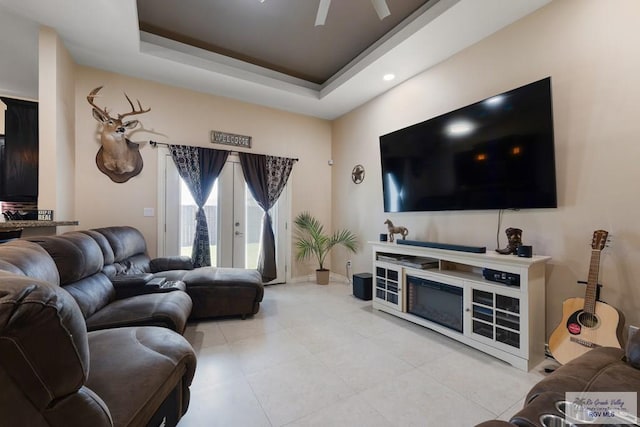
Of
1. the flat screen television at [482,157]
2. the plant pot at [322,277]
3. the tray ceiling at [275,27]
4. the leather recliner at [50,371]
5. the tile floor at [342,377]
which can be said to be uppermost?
the tray ceiling at [275,27]

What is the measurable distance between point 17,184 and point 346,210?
4581 mm

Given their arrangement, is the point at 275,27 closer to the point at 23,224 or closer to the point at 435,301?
the point at 23,224

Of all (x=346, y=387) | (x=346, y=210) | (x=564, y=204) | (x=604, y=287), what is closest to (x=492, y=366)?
(x=604, y=287)

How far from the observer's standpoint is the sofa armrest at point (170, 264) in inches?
134

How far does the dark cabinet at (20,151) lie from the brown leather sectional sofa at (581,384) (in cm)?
516

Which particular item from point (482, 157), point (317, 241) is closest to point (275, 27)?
point (482, 157)

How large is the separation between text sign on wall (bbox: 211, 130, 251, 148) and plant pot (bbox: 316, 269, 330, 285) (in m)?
2.40

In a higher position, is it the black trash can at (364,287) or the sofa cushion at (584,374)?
the sofa cushion at (584,374)

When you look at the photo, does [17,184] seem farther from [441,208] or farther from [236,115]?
[441,208]

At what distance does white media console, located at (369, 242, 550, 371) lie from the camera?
2.08 m

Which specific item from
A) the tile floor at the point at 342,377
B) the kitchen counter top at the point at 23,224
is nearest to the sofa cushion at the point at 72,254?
the kitchen counter top at the point at 23,224

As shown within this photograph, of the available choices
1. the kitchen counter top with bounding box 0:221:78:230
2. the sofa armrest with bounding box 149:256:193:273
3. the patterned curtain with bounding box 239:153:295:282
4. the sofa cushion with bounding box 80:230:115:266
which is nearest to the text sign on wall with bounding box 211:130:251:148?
the patterned curtain with bounding box 239:153:295:282

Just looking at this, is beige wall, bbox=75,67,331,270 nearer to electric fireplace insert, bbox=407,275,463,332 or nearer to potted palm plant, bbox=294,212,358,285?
potted palm plant, bbox=294,212,358,285

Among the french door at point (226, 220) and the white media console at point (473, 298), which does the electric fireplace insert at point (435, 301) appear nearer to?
the white media console at point (473, 298)
